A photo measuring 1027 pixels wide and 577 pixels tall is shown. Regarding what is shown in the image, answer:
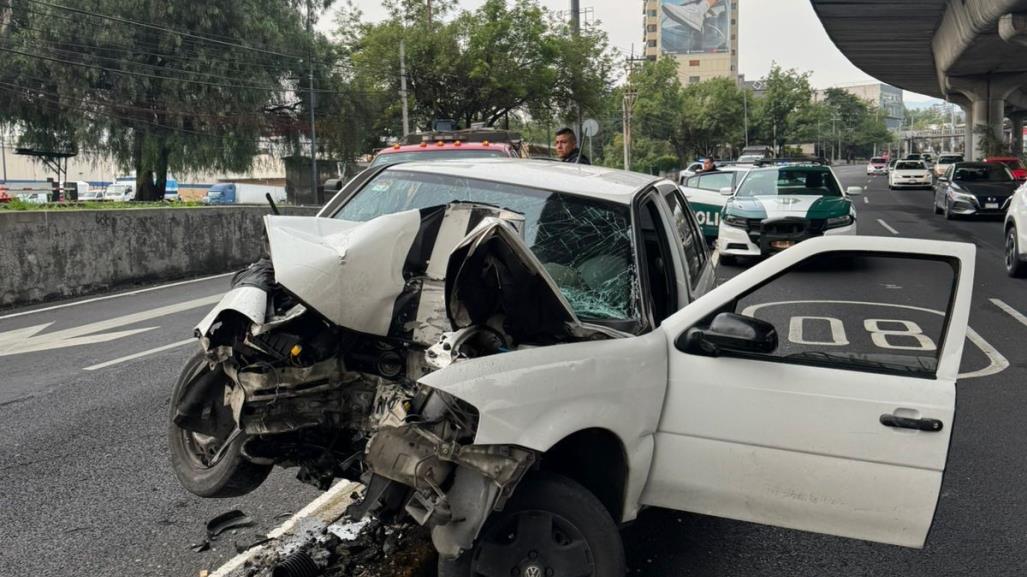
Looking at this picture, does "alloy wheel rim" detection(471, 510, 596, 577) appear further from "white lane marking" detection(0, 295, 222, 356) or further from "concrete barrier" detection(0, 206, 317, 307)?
"concrete barrier" detection(0, 206, 317, 307)

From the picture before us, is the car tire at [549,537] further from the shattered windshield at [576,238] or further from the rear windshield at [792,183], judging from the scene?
the rear windshield at [792,183]

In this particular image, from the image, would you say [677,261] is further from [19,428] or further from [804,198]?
[804,198]

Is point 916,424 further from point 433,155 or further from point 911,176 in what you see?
point 911,176

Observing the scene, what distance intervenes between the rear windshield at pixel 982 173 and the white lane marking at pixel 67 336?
888 inches

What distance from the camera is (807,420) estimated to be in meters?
3.26

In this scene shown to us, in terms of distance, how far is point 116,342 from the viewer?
360 inches

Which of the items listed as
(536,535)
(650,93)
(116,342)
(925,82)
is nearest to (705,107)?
(650,93)

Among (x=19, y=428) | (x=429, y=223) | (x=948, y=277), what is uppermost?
(x=429, y=223)

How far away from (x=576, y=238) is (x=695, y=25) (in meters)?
142

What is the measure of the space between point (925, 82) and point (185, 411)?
5482 centimetres

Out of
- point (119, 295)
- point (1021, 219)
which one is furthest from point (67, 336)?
point (1021, 219)

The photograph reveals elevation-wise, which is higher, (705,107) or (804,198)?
(705,107)

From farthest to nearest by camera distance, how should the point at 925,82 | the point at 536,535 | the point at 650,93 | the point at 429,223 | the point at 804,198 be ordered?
the point at 650,93, the point at 925,82, the point at 804,198, the point at 429,223, the point at 536,535

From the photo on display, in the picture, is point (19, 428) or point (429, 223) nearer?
point (429, 223)
